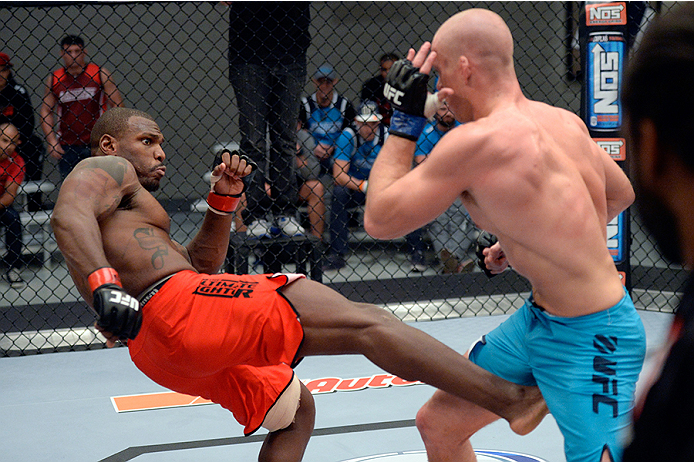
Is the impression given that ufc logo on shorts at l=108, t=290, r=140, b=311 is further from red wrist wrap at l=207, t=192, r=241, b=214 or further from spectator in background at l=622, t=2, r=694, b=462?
spectator in background at l=622, t=2, r=694, b=462

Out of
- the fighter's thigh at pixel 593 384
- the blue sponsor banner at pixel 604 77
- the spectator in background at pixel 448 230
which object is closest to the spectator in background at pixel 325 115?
the spectator in background at pixel 448 230

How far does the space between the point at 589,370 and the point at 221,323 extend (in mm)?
873

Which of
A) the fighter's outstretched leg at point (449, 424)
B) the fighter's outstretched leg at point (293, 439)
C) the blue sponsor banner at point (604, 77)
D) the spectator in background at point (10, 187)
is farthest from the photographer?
the spectator in background at point (10, 187)

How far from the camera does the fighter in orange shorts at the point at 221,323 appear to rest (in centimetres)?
163

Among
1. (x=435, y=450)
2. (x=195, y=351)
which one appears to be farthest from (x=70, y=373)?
(x=435, y=450)

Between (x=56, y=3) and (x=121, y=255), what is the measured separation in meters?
2.44

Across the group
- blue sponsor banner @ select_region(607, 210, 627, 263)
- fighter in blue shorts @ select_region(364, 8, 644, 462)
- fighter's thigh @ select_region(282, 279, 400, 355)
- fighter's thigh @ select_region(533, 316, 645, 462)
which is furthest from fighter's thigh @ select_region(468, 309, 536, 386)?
blue sponsor banner @ select_region(607, 210, 627, 263)

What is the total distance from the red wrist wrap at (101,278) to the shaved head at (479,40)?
36.0 inches

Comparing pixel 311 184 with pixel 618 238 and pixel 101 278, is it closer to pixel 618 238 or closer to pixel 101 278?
pixel 618 238

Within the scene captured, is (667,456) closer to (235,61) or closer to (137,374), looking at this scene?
(137,374)

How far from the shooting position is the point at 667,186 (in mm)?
660

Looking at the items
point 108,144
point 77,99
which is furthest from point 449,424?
point 77,99

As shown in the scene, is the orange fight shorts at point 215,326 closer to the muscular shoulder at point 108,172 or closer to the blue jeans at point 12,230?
the muscular shoulder at point 108,172

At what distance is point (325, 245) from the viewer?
209 inches
